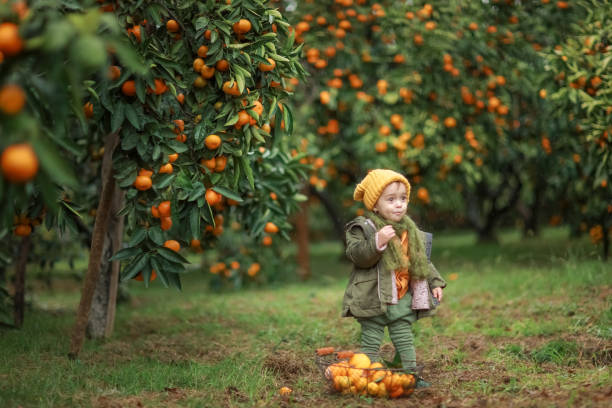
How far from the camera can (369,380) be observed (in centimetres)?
304

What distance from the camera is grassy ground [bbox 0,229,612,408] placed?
120 inches

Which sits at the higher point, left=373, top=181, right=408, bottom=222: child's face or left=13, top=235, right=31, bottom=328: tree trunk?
left=373, top=181, right=408, bottom=222: child's face

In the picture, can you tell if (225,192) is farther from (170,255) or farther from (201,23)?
(201,23)

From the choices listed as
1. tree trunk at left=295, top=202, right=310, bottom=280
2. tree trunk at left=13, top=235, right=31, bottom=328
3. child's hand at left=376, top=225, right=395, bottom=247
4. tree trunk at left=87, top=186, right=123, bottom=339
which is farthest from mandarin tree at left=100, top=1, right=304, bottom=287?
tree trunk at left=295, top=202, right=310, bottom=280

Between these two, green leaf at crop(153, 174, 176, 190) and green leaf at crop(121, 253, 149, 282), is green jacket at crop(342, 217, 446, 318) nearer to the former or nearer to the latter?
green leaf at crop(153, 174, 176, 190)

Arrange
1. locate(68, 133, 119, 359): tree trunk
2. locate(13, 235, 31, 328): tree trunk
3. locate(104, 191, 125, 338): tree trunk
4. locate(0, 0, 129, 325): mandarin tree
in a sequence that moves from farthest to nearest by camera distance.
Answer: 1. locate(13, 235, 31, 328): tree trunk
2. locate(104, 191, 125, 338): tree trunk
3. locate(68, 133, 119, 359): tree trunk
4. locate(0, 0, 129, 325): mandarin tree

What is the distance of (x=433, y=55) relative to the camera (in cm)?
675

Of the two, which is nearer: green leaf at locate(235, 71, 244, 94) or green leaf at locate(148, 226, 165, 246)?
green leaf at locate(235, 71, 244, 94)

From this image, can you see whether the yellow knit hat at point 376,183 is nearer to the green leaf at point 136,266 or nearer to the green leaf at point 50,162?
the green leaf at point 136,266

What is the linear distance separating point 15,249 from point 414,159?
14.5ft

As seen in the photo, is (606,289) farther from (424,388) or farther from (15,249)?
(15,249)

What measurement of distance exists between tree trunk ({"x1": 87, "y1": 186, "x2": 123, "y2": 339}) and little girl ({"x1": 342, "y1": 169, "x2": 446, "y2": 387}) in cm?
194

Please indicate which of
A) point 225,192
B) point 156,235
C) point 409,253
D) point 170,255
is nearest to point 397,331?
point 409,253

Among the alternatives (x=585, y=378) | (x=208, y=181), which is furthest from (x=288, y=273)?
(x=585, y=378)
